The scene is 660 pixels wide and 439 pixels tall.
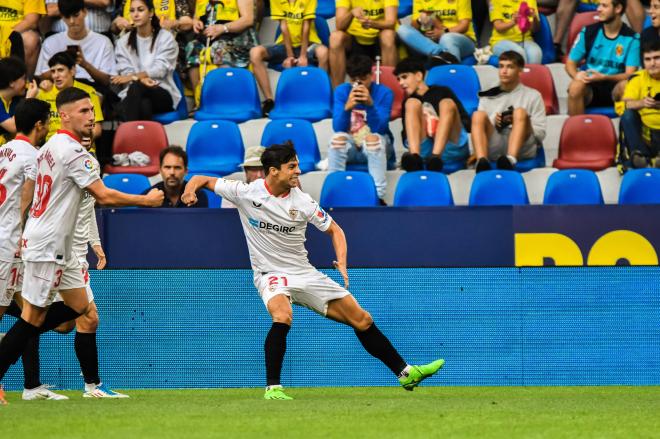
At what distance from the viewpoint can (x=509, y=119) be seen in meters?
12.8

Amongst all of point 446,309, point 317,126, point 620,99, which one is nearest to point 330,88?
point 317,126

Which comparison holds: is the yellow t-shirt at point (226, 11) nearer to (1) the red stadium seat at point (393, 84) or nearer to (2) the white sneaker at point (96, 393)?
(1) the red stadium seat at point (393, 84)

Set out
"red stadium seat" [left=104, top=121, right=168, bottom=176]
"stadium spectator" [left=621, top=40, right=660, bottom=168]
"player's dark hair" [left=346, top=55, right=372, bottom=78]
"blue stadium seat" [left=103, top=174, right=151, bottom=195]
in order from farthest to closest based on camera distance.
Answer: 1. "red stadium seat" [left=104, top=121, right=168, bottom=176]
2. "player's dark hair" [left=346, top=55, right=372, bottom=78]
3. "blue stadium seat" [left=103, top=174, right=151, bottom=195]
4. "stadium spectator" [left=621, top=40, right=660, bottom=168]

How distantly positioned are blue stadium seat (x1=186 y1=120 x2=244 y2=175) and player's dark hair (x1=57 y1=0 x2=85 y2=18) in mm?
1990

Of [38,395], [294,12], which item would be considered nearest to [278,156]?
[38,395]

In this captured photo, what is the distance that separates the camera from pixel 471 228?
1073 cm

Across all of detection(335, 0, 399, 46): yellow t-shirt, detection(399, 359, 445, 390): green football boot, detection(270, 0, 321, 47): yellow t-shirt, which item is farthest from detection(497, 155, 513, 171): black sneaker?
detection(399, 359, 445, 390): green football boot

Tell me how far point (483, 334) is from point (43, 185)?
4219mm

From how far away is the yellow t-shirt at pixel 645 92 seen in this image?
41.4 feet

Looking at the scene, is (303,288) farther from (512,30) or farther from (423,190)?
(512,30)

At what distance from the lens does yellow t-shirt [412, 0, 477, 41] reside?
47.3 feet

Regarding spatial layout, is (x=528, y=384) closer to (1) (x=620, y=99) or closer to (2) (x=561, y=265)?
(2) (x=561, y=265)

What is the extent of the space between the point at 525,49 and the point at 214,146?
387cm

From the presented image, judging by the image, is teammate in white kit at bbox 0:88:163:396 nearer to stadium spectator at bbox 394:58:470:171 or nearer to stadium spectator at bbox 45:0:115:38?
stadium spectator at bbox 394:58:470:171
